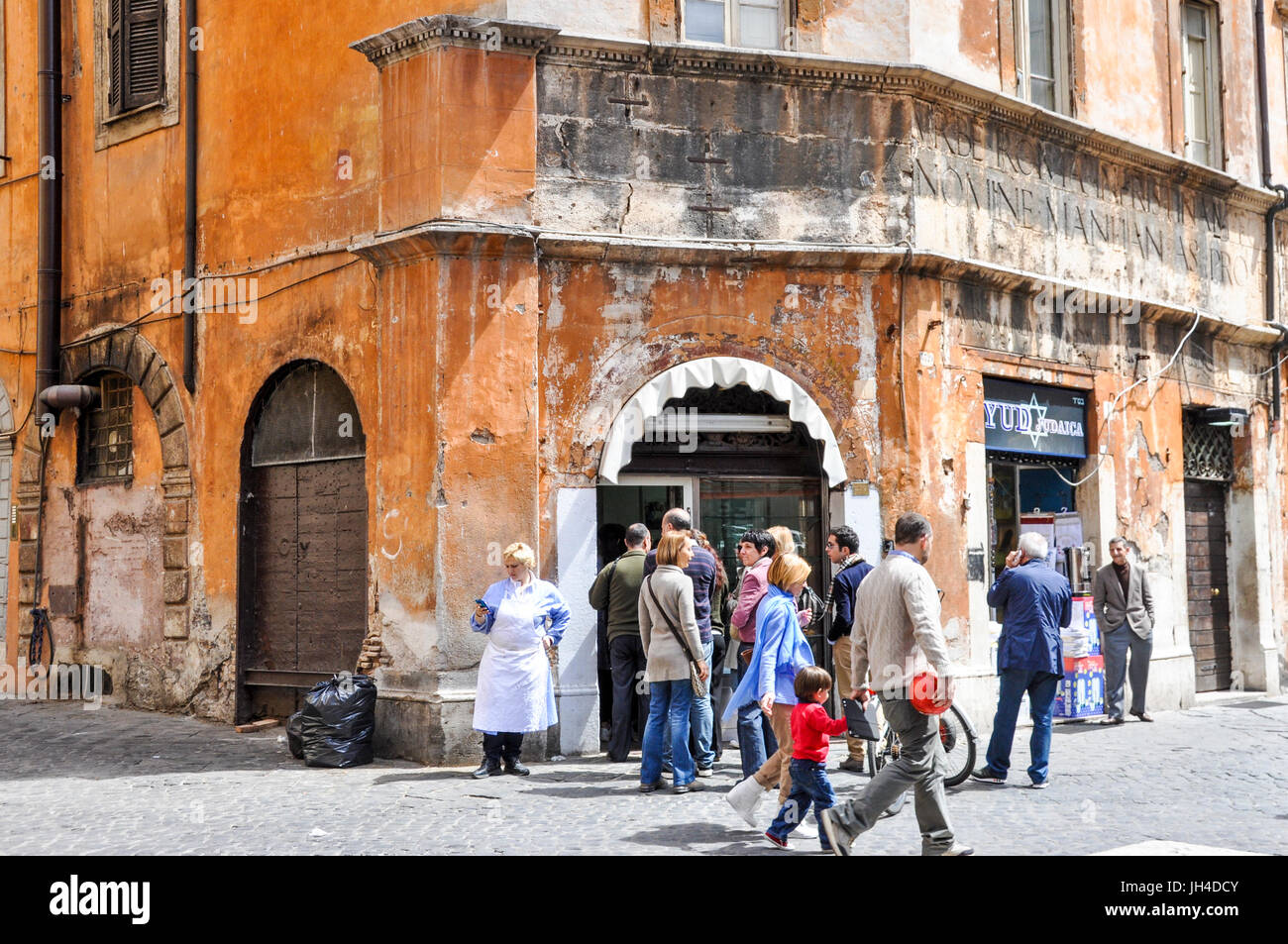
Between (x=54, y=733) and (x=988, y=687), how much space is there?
8.36m

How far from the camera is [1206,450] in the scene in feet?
52.1

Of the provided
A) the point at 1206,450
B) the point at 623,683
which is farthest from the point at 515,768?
the point at 1206,450

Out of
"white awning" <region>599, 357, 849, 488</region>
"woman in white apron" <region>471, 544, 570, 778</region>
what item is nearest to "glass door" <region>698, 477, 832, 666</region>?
"white awning" <region>599, 357, 849, 488</region>

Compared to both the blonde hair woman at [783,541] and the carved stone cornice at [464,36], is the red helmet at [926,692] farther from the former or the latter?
the carved stone cornice at [464,36]

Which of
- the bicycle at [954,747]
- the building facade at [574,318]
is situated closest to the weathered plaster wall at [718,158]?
the building facade at [574,318]

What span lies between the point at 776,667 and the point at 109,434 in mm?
9422

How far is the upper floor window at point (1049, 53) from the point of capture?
Result: 44.8 feet

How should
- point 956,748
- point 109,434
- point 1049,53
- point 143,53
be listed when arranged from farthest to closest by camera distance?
point 109,434 → point 143,53 → point 1049,53 → point 956,748

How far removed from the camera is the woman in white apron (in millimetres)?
9508

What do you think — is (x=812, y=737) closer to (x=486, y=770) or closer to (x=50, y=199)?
(x=486, y=770)

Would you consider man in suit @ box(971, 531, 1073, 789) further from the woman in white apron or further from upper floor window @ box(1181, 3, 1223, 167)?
upper floor window @ box(1181, 3, 1223, 167)

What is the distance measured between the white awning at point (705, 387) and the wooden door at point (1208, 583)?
6.13 m

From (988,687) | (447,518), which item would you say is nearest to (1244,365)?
(988,687)

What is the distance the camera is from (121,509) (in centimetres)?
1420
